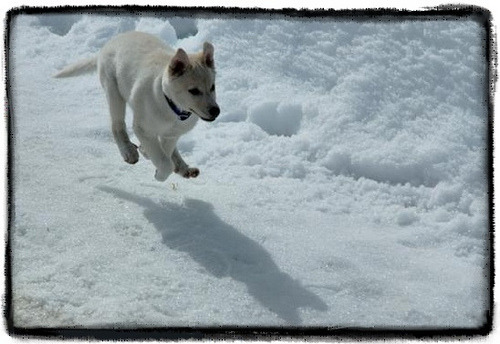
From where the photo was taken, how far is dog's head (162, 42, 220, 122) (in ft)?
15.1

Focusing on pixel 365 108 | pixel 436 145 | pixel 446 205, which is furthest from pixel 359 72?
pixel 446 205

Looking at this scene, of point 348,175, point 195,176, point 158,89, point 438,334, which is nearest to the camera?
point 438,334

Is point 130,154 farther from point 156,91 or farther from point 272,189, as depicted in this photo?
point 272,189

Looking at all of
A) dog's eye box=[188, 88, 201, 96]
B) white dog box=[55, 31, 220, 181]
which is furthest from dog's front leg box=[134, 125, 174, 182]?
dog's eye box=[188, 88, 201, 96]

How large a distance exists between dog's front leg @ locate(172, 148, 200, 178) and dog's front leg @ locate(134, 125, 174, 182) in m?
0.28

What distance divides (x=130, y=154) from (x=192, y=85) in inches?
42.9

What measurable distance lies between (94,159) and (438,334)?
9.61 feet

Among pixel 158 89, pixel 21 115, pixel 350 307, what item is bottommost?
pixel 21 115

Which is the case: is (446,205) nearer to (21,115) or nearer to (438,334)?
(438,334)

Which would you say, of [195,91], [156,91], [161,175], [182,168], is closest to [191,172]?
[182,168]

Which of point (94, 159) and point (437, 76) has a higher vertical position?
point (437, 76)

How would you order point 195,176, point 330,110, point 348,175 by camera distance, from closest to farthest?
point 195,176 < point 348,175 < point 330,110

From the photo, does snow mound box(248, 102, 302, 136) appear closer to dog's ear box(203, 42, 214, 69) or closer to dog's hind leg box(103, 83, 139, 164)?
dog's hind leg box(103, 83, 139, 164)

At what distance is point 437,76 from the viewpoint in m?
6.69
